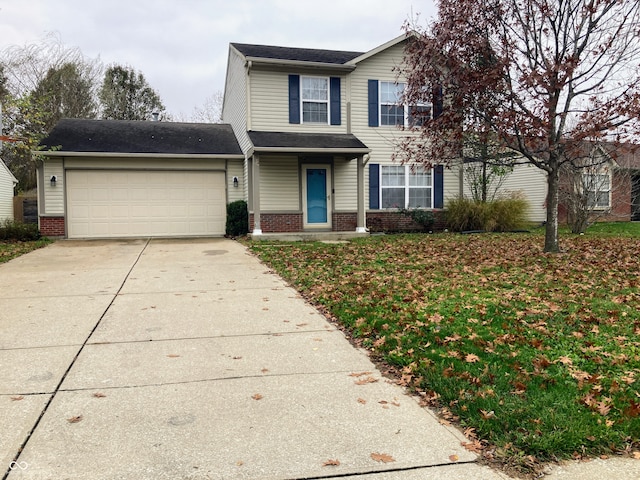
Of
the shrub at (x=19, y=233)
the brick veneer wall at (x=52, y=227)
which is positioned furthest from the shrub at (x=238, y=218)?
the shrub at (x=19, y=233)

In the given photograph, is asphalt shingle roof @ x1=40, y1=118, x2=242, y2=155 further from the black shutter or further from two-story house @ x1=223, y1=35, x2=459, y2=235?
the black shutter

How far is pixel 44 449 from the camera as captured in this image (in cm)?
272

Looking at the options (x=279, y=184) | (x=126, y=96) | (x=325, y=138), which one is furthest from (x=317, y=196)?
(x=126, y=96)

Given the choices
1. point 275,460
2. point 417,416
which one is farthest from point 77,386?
point 417,416

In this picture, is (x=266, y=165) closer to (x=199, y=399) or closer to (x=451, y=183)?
(x=451, y=183)

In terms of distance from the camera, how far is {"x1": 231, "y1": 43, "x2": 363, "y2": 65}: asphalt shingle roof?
16.1 meters

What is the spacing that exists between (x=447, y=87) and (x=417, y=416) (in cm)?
806

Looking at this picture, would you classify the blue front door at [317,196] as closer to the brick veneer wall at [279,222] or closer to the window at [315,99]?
the brick veneer wall at [279,222]

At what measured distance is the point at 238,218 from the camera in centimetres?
1573

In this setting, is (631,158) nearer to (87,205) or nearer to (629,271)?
(629,271)

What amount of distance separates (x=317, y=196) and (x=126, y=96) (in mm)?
22135

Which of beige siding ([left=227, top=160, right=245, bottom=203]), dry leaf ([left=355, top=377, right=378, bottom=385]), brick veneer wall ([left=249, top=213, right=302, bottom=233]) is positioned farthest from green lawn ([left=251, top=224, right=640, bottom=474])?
beige siding ([left=227, top=160, right=245, bottom=203])

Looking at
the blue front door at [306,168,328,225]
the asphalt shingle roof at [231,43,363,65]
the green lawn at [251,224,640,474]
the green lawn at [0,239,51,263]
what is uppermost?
the asphalt shingle roof at [231,43,363,65]

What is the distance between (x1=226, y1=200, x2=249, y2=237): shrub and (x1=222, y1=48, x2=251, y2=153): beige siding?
1.89 metres
